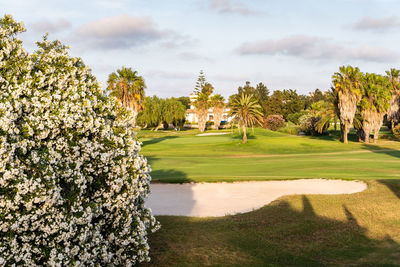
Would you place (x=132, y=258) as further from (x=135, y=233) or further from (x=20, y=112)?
(x=20, y=112)

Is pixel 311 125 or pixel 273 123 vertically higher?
pixel 273 123

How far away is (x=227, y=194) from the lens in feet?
64.3

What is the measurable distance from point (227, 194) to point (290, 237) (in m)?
7.65

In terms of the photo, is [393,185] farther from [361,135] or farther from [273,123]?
[273,123]

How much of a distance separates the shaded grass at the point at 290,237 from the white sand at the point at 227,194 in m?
1.79

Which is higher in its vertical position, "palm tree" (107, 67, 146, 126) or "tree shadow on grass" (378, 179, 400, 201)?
"palm tree" (107, 67, 146, 126)

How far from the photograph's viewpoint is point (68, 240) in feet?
24.6

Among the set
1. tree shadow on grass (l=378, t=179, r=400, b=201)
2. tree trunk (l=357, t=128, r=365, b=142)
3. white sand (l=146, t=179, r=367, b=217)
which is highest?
tree trunk (l=357, t=128, r=365, b=142)

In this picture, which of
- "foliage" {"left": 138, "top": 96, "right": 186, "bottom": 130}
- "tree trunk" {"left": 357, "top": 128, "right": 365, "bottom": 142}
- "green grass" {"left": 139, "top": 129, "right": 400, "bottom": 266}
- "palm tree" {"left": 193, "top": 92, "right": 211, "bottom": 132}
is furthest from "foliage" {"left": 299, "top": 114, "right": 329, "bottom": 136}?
"green grass" {"left": 139, "top": 129, "right": 400, "bottom": 266}

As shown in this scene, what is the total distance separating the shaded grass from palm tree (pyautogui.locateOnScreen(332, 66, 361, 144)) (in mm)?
40716

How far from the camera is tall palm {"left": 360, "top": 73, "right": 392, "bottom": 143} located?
183 ft

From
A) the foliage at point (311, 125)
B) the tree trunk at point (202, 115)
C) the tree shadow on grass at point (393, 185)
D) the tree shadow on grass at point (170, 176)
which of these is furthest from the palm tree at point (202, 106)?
the tree shadow on grass at point (393, 185)

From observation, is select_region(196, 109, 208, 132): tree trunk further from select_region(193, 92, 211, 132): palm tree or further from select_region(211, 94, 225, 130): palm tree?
select_region(211, 94, 225, 130): palm tree

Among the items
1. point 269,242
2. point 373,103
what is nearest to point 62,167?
point 269,242
